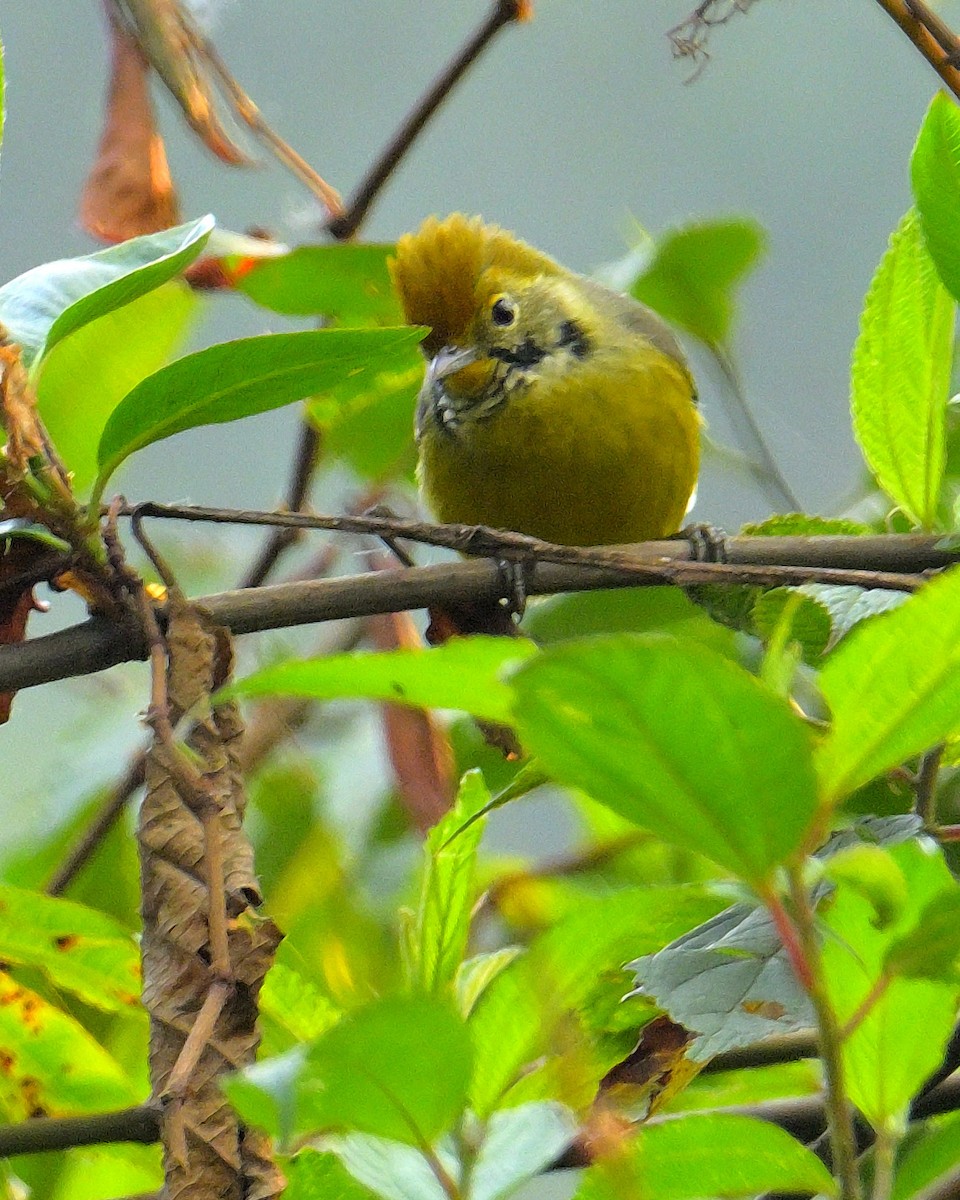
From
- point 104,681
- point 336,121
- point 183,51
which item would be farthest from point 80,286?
point 336,121

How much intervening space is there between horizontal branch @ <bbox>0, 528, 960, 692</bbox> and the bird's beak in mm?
1223

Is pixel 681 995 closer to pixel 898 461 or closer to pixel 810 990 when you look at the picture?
pixel 810 990

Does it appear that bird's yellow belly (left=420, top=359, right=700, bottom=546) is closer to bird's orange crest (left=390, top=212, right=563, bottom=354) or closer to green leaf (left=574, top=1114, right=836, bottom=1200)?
bird's orange crest (left=390, top=212, right=563, bottom=354)

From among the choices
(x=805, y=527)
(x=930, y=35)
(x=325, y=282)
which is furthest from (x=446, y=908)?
(x=325, y=282)

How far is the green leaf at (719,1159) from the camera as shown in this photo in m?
0.71

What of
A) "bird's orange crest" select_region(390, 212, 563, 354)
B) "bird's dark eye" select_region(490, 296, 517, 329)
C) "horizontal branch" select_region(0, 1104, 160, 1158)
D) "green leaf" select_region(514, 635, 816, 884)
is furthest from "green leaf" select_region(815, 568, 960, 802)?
"bird's dark eye" select_region(490, 296, 517, 329)

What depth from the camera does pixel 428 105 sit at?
152 cm

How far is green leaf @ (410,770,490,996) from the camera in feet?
2.85

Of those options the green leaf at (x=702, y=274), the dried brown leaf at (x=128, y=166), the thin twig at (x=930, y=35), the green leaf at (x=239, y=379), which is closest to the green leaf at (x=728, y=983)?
the green leaf at (x=239, y=379)

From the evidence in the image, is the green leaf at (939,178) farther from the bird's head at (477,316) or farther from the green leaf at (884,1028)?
the bird's head at (477,316)

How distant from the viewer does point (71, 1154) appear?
124cm

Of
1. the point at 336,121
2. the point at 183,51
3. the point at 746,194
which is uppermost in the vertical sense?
the point at 183,51

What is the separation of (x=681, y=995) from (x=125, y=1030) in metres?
0.80

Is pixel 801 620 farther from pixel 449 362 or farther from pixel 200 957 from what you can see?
pixel 449 362
